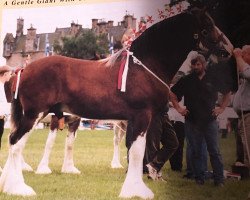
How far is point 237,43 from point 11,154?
53.6 inches

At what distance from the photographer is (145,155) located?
91.8 inches

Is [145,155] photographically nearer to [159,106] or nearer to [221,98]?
[159,106]

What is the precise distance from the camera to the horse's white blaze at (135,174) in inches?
89.4

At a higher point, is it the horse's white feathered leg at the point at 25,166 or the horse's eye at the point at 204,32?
the horse's eye at the point at 204,32

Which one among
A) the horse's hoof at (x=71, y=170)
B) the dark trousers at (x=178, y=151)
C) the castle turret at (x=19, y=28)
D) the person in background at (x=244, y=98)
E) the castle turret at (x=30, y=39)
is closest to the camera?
the person in background at (x=244, y=98)

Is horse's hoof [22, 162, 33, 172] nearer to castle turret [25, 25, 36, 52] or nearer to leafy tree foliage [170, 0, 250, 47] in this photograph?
castle turret [25, 25, 36, 52]

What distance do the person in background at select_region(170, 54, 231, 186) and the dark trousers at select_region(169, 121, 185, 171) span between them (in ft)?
0.10

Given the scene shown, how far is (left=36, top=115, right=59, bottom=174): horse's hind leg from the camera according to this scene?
2538 millimetres

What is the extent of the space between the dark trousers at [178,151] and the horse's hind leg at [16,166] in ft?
2.61

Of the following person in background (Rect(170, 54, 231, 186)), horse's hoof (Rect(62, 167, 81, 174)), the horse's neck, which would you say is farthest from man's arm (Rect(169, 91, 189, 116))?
horse's hoof (Rect(62, 167, 81, 174))

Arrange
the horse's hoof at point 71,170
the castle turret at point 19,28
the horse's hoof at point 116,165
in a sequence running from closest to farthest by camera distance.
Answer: the horse's hoof at point 116,165, the horse's hoof at point 71,170, the castle turret at point 19,28

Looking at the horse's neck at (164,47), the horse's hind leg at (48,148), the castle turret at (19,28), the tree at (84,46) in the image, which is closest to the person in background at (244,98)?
the horse's neck at (164,47)

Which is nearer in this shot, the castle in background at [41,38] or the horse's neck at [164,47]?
the horse's neck at [164,47]

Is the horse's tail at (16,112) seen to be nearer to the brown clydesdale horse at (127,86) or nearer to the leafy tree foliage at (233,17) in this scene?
the brown clydesdale horse at (127,86)
